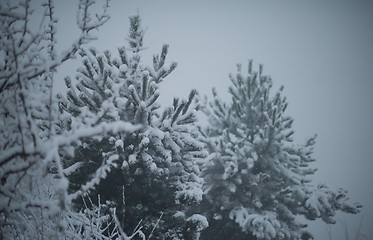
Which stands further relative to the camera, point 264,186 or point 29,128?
point 264,186

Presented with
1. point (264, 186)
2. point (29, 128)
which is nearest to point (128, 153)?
point (29, 128)

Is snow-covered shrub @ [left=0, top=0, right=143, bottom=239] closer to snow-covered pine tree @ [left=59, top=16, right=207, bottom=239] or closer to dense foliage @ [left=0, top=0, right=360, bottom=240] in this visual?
dense foliage @ [left=0, top=0, right=360, bottom=240]

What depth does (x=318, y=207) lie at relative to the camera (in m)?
7.41

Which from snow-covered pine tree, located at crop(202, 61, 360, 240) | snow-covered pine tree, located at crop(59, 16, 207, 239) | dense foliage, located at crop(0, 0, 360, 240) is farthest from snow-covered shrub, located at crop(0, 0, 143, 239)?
snow-covered pine tree, located at crop(202, 61, 360, 240)

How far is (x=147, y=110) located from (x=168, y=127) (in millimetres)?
→ 553

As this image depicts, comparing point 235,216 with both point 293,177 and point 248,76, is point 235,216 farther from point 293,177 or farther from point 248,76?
point 248,76

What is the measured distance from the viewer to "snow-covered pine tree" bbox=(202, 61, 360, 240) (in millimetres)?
7426

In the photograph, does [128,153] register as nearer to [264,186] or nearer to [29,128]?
[29,128]

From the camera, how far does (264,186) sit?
25.6 feet

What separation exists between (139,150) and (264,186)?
441 cm

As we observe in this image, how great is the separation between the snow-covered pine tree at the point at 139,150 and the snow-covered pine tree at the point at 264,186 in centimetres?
222

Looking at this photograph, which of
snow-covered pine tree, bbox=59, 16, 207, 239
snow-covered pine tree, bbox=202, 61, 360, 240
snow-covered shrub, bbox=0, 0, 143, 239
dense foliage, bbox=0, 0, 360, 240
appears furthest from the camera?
snow-covered pine tree, bbox=202, 61, 360, 240

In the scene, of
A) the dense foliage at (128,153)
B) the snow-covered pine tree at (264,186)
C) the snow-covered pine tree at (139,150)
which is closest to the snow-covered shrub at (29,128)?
the dense foliage at (128,153)

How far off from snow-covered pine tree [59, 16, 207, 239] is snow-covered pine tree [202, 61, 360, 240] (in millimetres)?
2222
